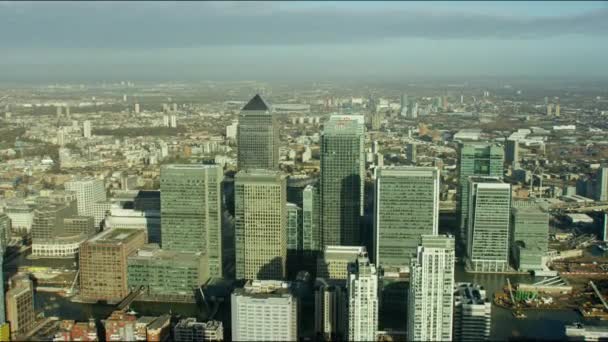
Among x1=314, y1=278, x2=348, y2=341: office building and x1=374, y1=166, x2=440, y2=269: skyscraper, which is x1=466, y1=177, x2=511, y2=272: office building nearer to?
x1=374, y1=166, x2=440, y2=269: skyscraper

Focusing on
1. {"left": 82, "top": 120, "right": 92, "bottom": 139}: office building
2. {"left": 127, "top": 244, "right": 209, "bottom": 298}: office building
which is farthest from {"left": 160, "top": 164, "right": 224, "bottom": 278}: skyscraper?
{"left": 82, "top": 120, "right": 92, "bottom": 139}: office building

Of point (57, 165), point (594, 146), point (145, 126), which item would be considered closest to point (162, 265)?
point (57, 165)

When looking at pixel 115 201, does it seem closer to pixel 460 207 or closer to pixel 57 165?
pixel 57 165

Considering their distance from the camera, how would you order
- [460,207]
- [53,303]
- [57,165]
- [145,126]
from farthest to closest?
[145,126]
[57,165]
[460,207]
[53,303]

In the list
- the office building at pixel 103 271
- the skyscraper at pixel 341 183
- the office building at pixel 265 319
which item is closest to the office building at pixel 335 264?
the skyscraper at pixel 341 183

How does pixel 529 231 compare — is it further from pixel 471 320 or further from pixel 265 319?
pixel 265 319

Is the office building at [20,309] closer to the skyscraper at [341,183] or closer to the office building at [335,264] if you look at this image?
the office building at [335,264]

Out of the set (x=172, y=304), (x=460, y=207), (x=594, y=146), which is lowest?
(x=172, y=304)
